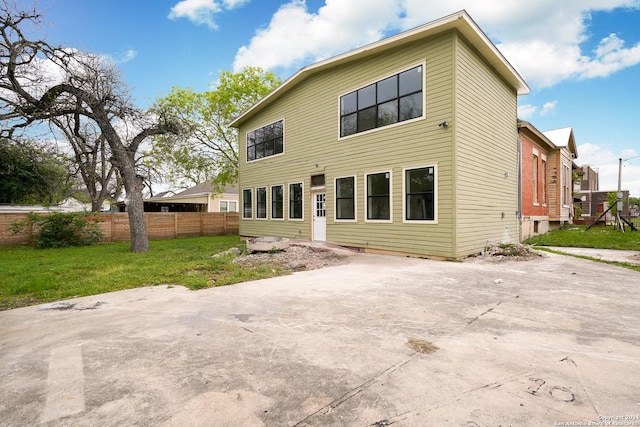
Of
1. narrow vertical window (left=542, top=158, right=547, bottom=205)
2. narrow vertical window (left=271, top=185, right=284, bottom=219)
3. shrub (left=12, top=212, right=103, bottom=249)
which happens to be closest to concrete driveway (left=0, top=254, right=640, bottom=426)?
narrow vertical window (left=271, top=185, right=284, bottom=219)

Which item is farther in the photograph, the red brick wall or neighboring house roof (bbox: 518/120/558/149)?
the red brick wall

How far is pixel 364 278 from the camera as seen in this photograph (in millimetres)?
6039

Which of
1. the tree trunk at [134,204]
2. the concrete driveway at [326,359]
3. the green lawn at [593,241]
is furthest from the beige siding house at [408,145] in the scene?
the tree trunk at [134,204]

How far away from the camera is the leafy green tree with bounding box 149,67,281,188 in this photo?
1941 centimetres

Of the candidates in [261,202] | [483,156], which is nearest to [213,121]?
[261,202]

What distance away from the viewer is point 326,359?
2617mm

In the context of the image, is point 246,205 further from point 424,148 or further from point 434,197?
point 434,197

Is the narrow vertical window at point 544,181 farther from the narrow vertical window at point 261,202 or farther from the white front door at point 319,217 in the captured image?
the narrow vertical window at point 261,202

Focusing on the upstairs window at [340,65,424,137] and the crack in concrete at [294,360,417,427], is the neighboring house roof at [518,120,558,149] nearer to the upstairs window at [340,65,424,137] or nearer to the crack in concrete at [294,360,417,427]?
the upstairs window at [340,65,424,137]

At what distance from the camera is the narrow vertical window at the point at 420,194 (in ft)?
27.8

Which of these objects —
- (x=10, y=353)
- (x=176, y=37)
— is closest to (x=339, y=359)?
(x=10, y=353)

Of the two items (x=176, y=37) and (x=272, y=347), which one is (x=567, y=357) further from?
(x=176, y=37)

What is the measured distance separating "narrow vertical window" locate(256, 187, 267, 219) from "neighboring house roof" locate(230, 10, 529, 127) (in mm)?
4859

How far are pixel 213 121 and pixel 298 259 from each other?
15.0 metres
